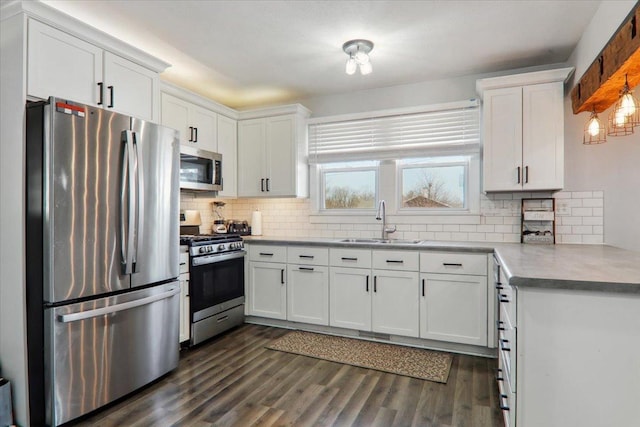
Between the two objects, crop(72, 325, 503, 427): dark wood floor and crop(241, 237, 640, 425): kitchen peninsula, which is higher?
crop(241, 237, 640, 425): kitchen peninsula

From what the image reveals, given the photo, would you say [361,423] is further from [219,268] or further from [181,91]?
[181,91]

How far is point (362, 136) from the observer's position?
409 centimetres

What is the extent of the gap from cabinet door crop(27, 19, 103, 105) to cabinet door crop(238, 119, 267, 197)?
1950 millimetres

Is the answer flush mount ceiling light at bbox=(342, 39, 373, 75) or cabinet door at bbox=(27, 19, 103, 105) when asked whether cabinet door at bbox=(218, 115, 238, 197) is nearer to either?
cabinet door at bbox=(27, 19, 103, 105)

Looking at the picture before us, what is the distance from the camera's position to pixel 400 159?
3941mm

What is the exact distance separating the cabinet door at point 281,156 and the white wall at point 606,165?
2689 millimetres

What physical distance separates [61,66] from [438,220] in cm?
339

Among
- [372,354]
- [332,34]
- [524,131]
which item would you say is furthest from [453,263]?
[332,34]

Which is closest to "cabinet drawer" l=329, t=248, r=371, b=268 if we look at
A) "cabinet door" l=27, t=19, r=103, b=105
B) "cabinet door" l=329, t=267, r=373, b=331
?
"cabinet door" l=329, t=267, r=373, b=331

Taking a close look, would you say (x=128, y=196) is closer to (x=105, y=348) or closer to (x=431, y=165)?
(x=105, y=348)

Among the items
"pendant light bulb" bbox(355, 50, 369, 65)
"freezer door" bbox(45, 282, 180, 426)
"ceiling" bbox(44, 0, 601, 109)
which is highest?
"ceiling" bbox(44, 0, 601, 109)

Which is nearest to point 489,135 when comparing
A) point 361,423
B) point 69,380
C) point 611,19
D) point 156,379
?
point 611,19

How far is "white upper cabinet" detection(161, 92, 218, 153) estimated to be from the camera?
11.3 feet

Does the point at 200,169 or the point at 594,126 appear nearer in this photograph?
the point at 594,126
